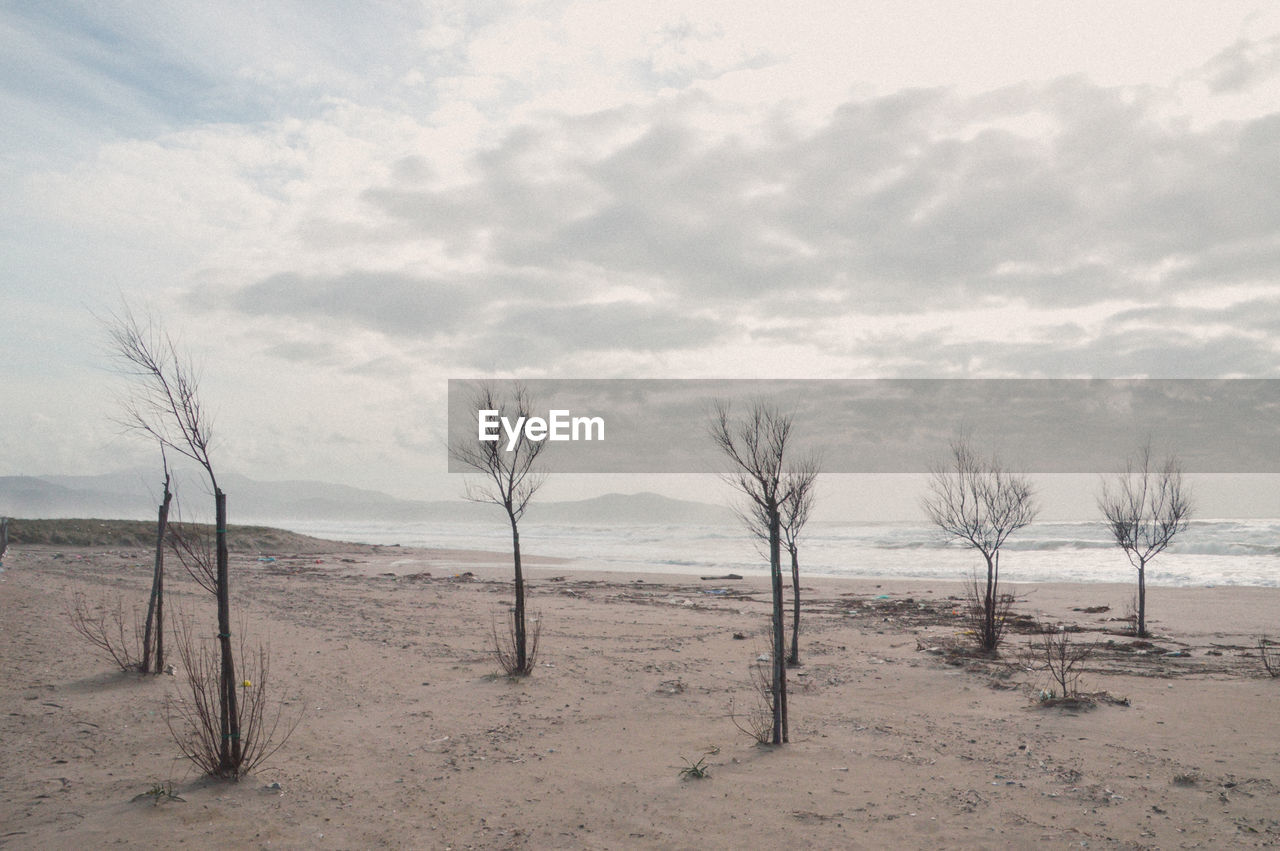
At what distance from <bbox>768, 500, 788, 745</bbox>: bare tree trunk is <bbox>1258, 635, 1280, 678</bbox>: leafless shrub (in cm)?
731

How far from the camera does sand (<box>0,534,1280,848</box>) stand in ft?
17.6

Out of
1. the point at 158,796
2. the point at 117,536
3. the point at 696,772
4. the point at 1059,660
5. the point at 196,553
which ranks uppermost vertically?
the point at 196,553

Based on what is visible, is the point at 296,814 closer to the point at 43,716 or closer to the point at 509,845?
the point at 509,845

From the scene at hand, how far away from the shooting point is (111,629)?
12.6m

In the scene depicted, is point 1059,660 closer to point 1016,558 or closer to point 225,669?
point 225,669

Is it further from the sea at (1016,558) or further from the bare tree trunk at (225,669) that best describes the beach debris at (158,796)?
the sea at (1016,558)

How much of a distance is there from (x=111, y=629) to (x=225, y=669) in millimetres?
9078

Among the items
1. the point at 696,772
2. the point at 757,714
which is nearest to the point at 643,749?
the point at 696,772

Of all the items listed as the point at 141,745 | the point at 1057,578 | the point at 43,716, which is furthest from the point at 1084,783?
the point at 1057,578

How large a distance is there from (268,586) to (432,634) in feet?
36.8

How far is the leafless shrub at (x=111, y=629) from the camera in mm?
9508

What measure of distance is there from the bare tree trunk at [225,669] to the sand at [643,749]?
243 millimetres

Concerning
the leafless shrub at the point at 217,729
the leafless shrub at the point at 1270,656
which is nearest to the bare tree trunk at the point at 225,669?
the leafless shrub at the point at 217,729

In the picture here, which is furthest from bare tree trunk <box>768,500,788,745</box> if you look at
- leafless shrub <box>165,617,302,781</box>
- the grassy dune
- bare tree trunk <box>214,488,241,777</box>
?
the grassy dune
